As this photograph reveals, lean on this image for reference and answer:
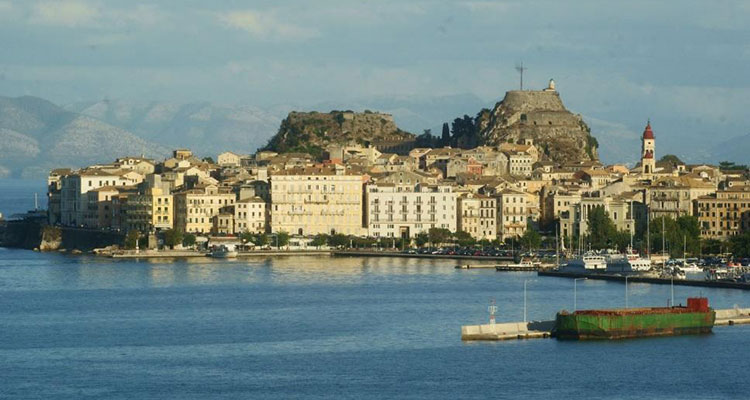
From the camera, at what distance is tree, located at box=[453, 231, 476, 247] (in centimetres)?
10356

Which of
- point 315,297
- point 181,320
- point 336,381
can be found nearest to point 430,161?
point 315,297

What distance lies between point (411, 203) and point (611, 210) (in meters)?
10.5

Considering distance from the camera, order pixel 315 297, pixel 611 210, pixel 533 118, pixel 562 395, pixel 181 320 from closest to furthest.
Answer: pixel 562 395 → pixel 181 320 → pixel 315 297 → pixel 611 210 → pixel 533 118

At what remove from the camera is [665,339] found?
194 feet

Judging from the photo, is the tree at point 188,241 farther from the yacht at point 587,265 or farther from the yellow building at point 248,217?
the yacht at point 587,265

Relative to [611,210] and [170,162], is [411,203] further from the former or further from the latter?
[170,162]

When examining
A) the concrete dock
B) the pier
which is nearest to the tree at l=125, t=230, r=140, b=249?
the pier

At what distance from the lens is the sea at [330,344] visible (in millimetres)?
49625

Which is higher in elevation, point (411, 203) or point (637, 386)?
point (411, 203)

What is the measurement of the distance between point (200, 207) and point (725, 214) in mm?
27187

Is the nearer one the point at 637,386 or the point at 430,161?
the point at 637,386

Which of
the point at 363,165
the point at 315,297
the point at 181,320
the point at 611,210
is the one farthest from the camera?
the point at 363,165

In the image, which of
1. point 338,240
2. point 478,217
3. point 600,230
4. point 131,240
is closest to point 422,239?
point 478,217

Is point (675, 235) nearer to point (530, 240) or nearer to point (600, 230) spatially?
point (600, 230)
